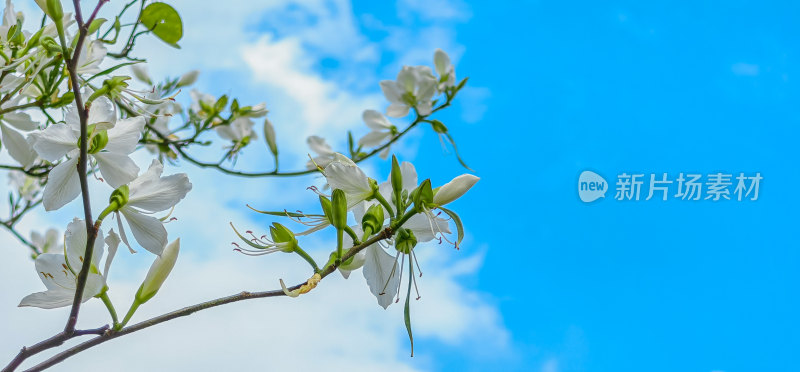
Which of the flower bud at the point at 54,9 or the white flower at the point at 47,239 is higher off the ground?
the white flower at the point at 47,239

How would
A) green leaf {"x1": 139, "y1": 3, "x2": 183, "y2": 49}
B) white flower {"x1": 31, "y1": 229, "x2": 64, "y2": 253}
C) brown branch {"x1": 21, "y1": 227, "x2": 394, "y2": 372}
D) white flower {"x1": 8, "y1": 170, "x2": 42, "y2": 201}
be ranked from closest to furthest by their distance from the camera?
brown branch {"x1": 21, "y1": 227, "x2": 394, "y2": 372}
green leaf {"x1": 139, "y1": 3, "x2": 183, "y2": 49}
white flower {"x1": 8, "y1": 170, "x2": 42, "y2": 201}
white flower {"x1": 31, "y1": 229, "x2": 64, "y2": 253}

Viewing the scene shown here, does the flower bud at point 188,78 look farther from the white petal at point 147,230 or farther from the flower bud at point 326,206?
the flower bud at point 326,206

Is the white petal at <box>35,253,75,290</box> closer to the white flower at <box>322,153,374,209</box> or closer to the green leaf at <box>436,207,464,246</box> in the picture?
the white flower at <box>322,153,374,209</box>

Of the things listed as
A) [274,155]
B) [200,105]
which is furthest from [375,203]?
[200,105]

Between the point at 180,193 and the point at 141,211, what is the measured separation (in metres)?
0.06

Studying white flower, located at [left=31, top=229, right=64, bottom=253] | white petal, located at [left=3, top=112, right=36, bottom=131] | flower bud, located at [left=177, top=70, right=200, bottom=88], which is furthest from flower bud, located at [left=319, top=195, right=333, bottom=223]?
white flower, located at [left=31, top=229, right=64, bottom=253]

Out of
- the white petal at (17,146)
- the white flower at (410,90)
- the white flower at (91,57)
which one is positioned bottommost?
the white petal at (17,146)

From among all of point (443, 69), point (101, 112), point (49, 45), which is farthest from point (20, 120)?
point (443, 69)

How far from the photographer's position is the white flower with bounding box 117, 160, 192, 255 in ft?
2.84

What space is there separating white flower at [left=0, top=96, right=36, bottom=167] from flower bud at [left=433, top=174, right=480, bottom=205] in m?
0.88

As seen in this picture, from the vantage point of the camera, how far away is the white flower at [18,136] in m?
1.26

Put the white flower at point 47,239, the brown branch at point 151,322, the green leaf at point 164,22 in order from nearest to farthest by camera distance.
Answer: the brown branch at point 151,322 → the green leaf at point 164,22 → the white flower at point 47,239

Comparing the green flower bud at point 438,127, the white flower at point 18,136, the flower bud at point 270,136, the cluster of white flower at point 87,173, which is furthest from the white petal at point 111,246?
the flower bud at point 270,136

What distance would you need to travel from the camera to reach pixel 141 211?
2.92 feet
